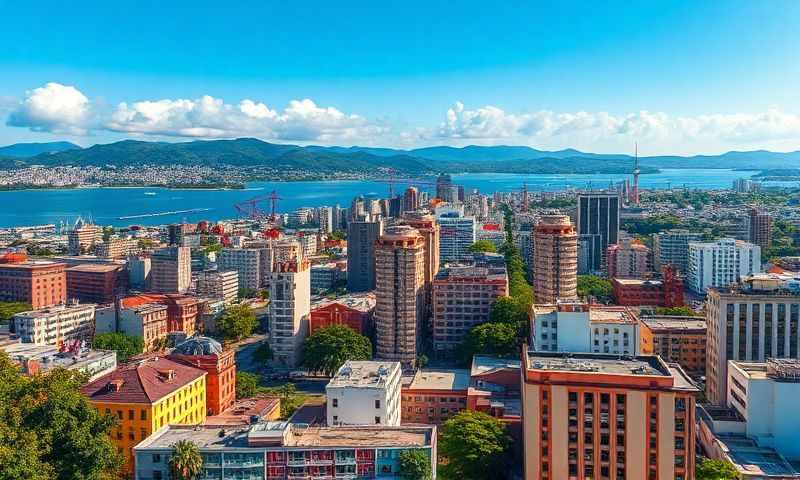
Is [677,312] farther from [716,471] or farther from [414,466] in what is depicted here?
[414,466]

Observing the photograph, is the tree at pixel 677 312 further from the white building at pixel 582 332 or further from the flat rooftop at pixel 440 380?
the flat rooftop at pixel 440 380

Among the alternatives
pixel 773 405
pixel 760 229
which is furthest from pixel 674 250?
pixel 773 405

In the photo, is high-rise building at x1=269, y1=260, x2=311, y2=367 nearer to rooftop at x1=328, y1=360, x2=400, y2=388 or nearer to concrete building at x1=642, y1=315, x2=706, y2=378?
rooftop at x1=328, y1=360, x2=400, y2=388

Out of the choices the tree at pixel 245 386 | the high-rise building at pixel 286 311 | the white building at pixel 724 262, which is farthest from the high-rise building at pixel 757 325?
the white building at pixel 724 262

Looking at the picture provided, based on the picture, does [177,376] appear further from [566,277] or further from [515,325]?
[566,277]

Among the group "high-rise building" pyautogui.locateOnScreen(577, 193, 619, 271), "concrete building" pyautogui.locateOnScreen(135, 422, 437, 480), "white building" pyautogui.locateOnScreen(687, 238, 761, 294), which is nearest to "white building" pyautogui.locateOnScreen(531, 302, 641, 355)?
"concrete building" pyautogui.locateOnScreen(135, 422, 437, 480)

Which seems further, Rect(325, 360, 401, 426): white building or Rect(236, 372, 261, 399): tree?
Rect(236, 372, 261, 399): tree
